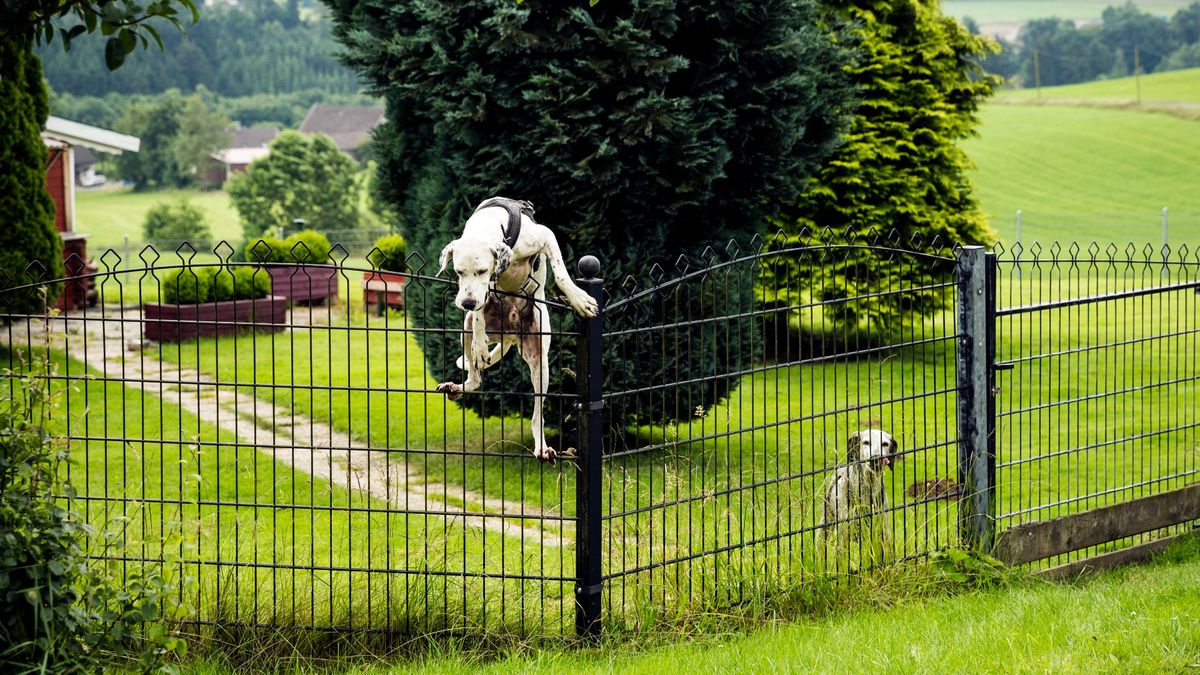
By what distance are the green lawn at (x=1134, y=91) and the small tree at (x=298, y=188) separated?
136 ft

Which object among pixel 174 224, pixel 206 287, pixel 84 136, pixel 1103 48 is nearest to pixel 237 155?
pixel 174 224

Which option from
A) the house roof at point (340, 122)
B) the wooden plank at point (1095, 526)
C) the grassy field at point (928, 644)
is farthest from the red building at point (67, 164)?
the house roof at point (340, 122)

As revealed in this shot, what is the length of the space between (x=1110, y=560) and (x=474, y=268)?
14.3 feet

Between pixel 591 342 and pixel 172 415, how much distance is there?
8202 millimetres

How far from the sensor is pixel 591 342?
5.34 metres

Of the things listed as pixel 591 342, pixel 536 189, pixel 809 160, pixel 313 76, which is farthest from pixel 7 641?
pixel 313 76

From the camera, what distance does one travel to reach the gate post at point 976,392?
6504 mm

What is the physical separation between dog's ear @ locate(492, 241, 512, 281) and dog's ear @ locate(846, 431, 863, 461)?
2.34m

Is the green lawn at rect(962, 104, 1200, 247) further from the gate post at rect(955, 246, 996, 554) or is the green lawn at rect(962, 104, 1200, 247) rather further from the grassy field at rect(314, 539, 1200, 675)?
the grassy field at rect(314, 539, 1200, 675)

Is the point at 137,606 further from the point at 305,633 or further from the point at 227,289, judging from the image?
the point at 227,289

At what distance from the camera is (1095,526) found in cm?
693

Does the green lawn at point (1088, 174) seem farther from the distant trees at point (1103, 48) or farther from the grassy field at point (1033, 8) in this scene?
the grassy field at point (1033, 8)

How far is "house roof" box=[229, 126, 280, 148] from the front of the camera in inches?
3027

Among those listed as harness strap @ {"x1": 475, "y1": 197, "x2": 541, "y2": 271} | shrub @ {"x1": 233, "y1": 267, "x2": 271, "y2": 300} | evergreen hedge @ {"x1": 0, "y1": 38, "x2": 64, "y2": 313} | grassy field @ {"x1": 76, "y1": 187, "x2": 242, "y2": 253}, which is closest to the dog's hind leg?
harness strap @ {"x1": 475, "y1": 197, "x2": 541, "y2": 271}
